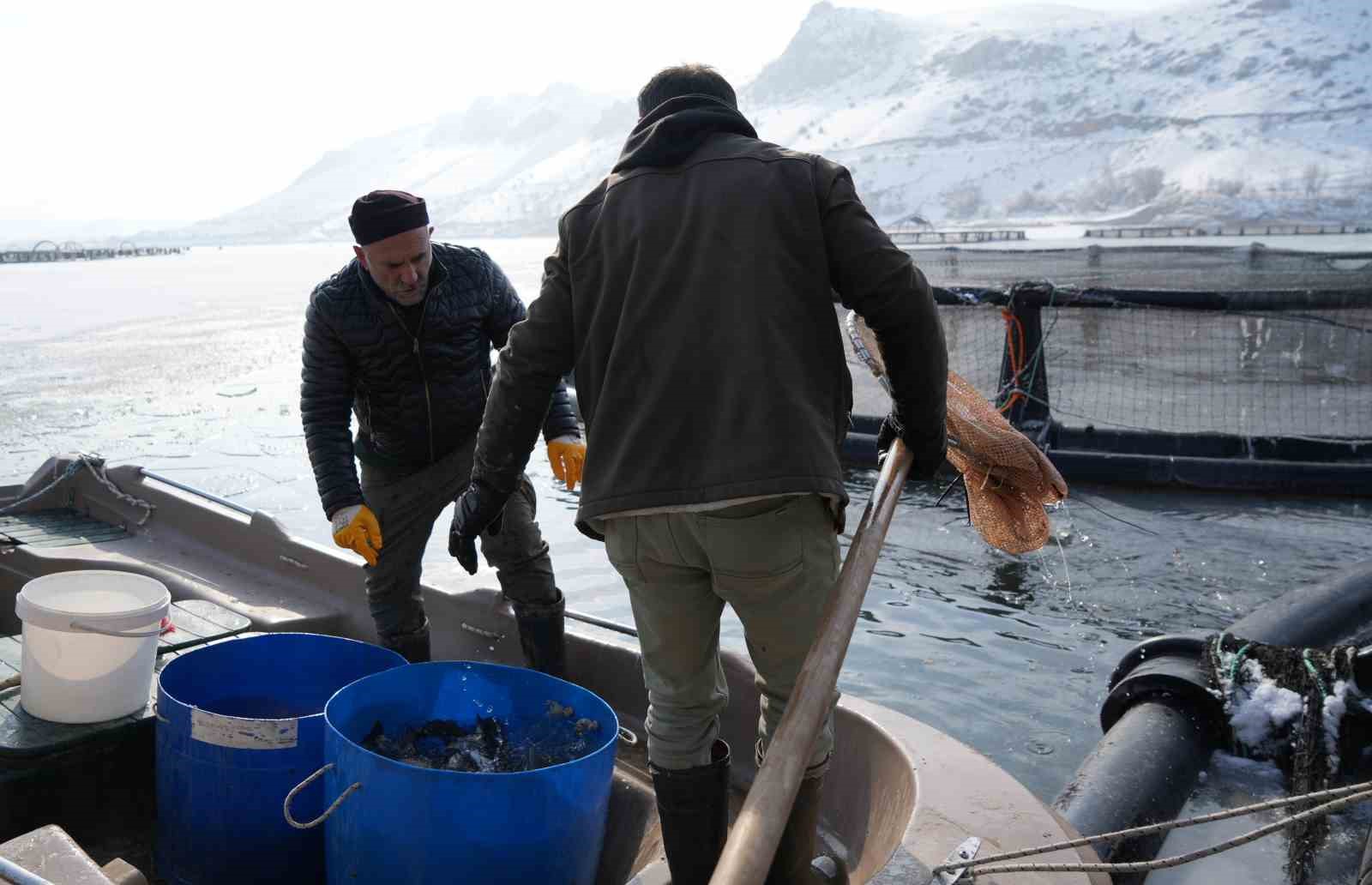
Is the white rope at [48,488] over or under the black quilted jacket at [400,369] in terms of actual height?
under

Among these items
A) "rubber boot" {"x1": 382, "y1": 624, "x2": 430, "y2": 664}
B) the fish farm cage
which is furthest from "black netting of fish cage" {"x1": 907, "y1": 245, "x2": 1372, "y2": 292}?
"rubber boot" {"x1": 382, "y1": 624, "x2": 430, "y2": 664}

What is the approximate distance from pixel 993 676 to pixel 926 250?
62.3m

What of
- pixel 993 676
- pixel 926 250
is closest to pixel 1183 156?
pixel 926 250

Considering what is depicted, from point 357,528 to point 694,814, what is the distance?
5.38ft

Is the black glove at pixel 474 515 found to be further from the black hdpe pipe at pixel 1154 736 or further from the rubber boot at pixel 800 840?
the black hdpe pipe at pixel 1154 736

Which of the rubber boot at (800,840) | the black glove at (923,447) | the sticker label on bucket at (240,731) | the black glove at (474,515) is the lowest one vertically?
the rubber boot at (800,840)

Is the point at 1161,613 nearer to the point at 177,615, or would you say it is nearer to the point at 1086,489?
the point at 1086,489

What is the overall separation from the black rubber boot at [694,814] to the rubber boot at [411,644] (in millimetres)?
1661

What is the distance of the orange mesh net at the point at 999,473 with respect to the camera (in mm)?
3223

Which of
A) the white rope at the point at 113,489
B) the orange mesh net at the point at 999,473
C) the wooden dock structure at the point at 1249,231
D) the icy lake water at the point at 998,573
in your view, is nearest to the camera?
the orange mesh net at the point at 999,473

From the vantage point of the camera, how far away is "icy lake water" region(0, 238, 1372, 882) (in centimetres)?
538

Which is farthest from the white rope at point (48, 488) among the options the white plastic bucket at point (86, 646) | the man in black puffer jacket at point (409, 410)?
the white plastic bucket at point (86, 646)

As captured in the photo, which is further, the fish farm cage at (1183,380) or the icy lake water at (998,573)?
the fish farm cage at (1183,380)

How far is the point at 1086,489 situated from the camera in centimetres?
962
